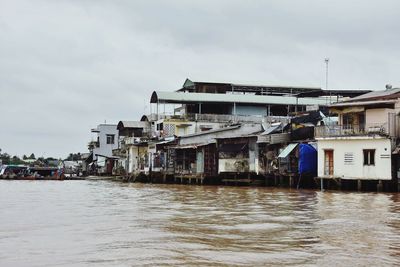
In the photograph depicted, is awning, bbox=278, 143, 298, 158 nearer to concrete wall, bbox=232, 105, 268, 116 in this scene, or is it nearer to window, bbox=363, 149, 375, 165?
window, bbox=363, 149, 375, 165

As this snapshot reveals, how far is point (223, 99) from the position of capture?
51906mm

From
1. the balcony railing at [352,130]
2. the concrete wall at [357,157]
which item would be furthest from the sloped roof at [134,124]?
the concrete wall at [357,157]

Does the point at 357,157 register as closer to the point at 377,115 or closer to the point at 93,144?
the point at 377,115

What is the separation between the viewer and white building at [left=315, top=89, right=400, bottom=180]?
29250 mm

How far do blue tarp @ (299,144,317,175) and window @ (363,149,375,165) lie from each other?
13.1 feet

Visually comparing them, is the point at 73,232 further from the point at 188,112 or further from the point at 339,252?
the point at 188,112

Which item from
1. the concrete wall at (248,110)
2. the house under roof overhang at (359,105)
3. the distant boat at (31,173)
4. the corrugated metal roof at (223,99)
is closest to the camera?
the house under roof overhang at (359,105)

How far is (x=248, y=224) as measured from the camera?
1329 centimetres

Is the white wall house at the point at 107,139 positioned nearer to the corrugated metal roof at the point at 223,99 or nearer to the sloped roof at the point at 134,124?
the sloped roof at the point at 134,124

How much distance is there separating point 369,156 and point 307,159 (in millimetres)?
4370

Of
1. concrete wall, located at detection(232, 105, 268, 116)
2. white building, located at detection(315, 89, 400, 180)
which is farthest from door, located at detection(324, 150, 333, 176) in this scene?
concrete wall, located at detection(232, 105, 268, 116)

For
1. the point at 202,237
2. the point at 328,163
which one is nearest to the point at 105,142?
the point at 328,163

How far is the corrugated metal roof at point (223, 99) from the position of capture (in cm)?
5119

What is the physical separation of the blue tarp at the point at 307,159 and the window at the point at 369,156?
3.99m
